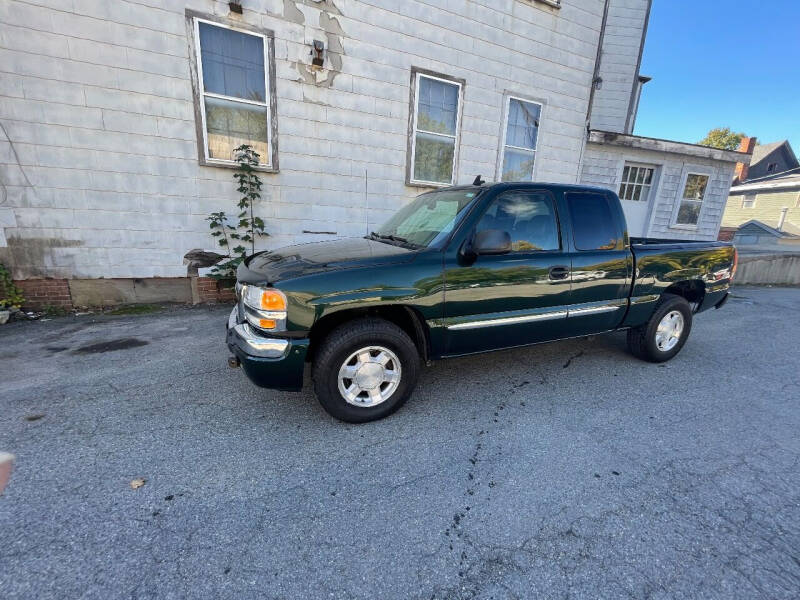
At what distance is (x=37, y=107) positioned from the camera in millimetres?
4730

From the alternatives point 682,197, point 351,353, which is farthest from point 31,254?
point 682,197

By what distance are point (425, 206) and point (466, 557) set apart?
2923 mm

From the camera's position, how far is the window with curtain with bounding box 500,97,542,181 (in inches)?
305

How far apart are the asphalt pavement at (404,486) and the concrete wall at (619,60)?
10.6 metres

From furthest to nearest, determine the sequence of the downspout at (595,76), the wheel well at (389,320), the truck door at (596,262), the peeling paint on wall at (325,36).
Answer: the downspout at (595,76) < the peeling paint on wall at (325,36) < the truck door at (596,262) < the wheel well at (389,320)

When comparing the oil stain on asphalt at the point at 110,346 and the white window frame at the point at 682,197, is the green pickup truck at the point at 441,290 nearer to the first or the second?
the oil stain on asphalt at the point at 110,346

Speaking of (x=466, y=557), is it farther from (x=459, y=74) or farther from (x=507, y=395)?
(x=459, y=74)

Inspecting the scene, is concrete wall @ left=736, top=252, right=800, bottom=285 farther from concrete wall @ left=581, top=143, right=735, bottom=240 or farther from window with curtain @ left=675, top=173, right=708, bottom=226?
window with curtain @ left=675, top=173, right=708, bottom=226

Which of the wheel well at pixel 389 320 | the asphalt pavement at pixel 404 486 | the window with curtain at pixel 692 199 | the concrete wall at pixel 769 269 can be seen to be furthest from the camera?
the concrete wall at pixel 769 269

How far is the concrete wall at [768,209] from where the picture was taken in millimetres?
22391

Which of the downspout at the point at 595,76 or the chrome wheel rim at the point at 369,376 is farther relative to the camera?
the downspout at the point at 595,76

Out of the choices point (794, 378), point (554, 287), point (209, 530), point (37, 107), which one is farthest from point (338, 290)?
point (37, 107)

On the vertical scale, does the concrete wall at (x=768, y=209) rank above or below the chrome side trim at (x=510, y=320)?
above

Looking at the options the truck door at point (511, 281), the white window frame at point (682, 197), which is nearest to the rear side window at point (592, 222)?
the truck door at point (511, 281)
